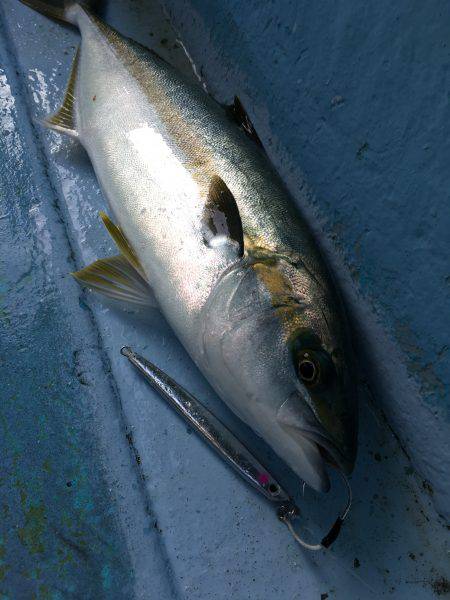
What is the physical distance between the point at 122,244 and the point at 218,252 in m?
0.31

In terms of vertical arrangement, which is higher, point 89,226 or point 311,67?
point 311,67

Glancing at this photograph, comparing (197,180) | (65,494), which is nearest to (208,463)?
(65,494)

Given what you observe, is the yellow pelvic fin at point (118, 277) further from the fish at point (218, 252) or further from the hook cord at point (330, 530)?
the hook cord at point (330, 530)

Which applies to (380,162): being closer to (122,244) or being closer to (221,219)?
(221,219)

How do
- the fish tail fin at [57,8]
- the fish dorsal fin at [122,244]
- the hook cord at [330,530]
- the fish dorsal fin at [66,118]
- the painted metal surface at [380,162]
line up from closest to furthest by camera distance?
the painted metal surface at [380,162]
the hook cord at [330,530]
the fish dorsal fin at [122,244]
the fish dorsal fin at [66,118]
the fish tail fin at [57,8]

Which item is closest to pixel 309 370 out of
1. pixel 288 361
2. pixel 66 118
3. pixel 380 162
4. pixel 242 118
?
pixel 288 361

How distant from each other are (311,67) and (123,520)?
112cm

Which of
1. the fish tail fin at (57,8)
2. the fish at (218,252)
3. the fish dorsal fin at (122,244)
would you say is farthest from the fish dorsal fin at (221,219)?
the fish tail fin at (57,8)

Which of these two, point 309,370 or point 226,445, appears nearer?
point 309,370

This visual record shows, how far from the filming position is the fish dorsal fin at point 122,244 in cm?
136

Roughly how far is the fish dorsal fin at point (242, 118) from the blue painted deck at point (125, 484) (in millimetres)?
87

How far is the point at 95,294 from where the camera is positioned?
1.44m

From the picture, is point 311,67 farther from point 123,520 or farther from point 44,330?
point 123,520

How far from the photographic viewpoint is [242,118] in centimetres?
147
